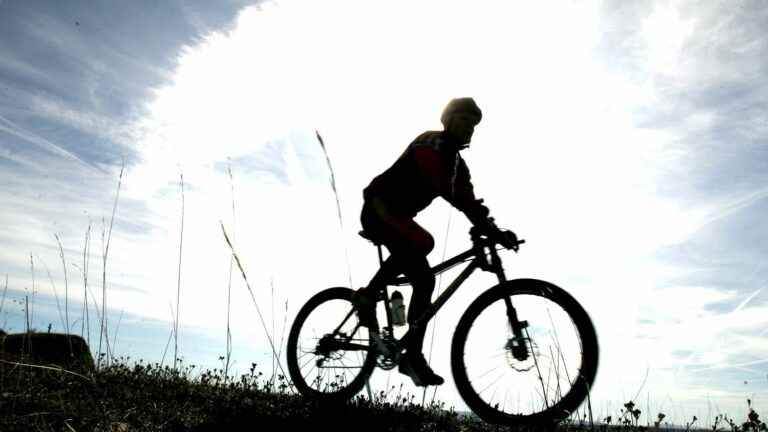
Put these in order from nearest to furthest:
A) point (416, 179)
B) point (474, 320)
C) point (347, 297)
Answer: point (474, 320)
point (416, 179)
point (347, 297)

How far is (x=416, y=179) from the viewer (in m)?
5.07

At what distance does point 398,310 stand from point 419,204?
106 centimetres

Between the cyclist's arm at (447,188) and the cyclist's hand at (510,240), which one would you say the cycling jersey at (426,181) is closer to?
the cyclist's arm at (447,188)

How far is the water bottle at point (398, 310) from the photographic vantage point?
5113mm

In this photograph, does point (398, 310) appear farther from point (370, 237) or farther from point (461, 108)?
point (461, 108)

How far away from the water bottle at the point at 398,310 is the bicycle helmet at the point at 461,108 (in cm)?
175

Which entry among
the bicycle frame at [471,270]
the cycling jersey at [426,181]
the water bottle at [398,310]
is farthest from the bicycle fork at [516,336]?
the water bottle at [398,310]

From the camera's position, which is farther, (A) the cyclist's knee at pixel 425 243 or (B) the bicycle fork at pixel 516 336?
(A) the cyclist's knee at pixel 425 243

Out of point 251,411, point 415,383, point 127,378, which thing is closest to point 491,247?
point 415,383

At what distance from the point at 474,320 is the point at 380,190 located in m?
1.59

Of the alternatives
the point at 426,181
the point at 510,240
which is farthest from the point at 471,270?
the point at 426,181

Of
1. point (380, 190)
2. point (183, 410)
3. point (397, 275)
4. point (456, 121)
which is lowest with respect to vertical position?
point (183, 410)

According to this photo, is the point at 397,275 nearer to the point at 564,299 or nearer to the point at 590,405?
the point at 564,299

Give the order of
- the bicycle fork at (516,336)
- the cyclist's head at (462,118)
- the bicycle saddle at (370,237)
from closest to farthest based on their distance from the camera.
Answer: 1. the bicycle fork at (516,336)
2. the cyclist's head at (462,118)
3. the bicycle saddle at (370,237)
